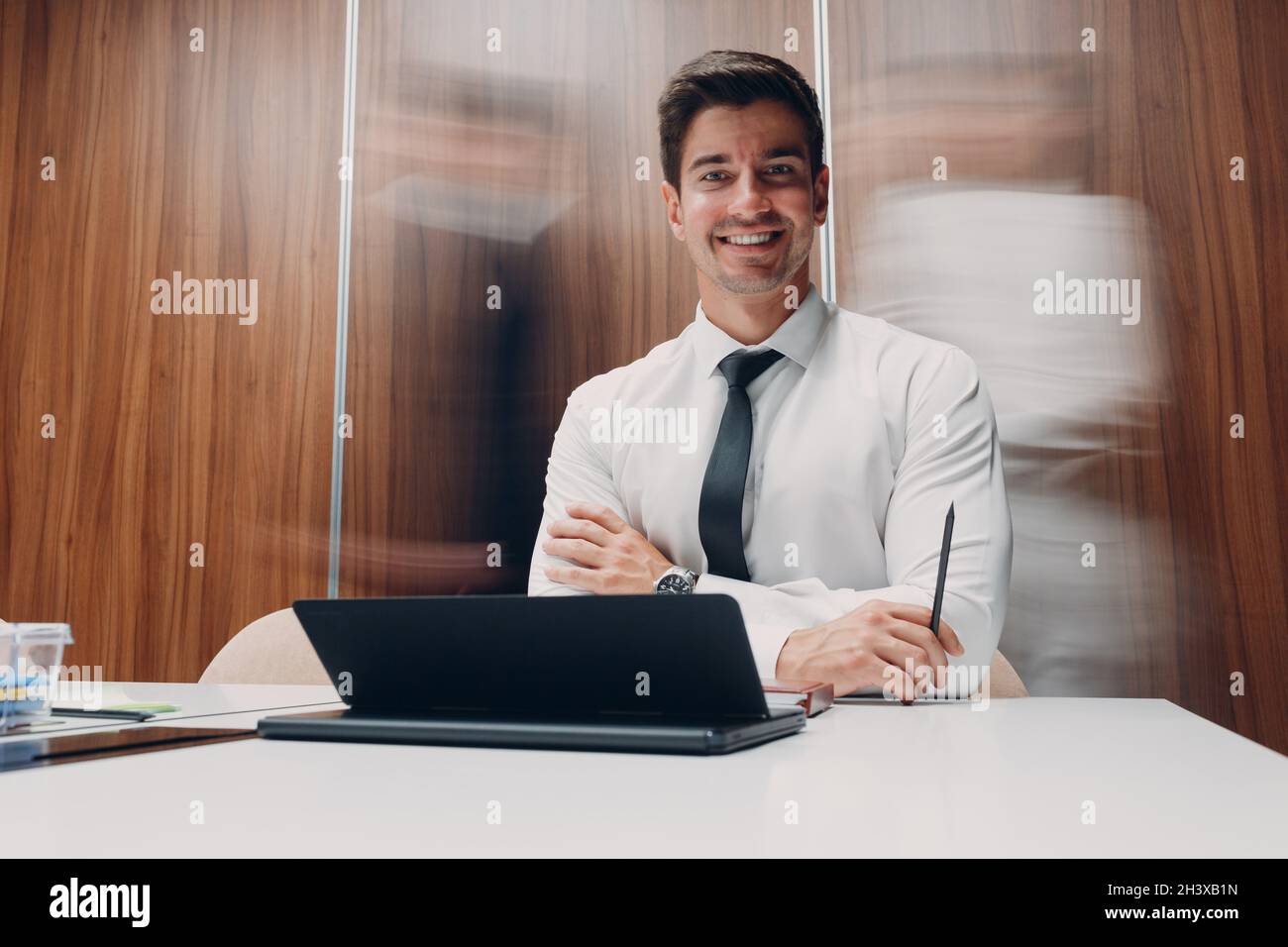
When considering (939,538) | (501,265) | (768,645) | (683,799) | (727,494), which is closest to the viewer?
(683,799)

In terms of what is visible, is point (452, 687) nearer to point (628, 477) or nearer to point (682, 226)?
point (628, 477)

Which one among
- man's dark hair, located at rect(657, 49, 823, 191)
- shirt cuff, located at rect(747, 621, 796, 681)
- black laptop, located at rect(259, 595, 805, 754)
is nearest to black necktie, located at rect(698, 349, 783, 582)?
shirt cuff, located at rect(747, 621, 796, 681)

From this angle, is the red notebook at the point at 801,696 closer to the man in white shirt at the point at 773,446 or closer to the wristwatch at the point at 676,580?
the man in white shirt at the point at 773,446

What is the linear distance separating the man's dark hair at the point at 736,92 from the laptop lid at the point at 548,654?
6.39ft

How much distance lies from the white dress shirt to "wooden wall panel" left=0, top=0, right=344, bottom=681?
1.17 m

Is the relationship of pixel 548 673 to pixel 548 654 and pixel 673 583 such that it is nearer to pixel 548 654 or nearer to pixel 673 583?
pixel 548 654

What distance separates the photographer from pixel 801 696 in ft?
3.80

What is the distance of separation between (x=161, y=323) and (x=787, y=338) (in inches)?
80.0

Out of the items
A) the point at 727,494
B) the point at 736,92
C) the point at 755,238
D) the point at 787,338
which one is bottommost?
the point at 727,494

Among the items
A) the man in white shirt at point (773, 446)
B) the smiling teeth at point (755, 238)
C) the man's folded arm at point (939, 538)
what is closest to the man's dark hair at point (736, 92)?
the man in white shirt at point (773, 446)

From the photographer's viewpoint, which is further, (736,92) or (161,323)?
(161,323)

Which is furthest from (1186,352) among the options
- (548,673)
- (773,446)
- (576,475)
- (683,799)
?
(683,799)

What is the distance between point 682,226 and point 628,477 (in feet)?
2.77

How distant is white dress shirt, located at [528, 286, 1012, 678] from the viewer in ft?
6.11
